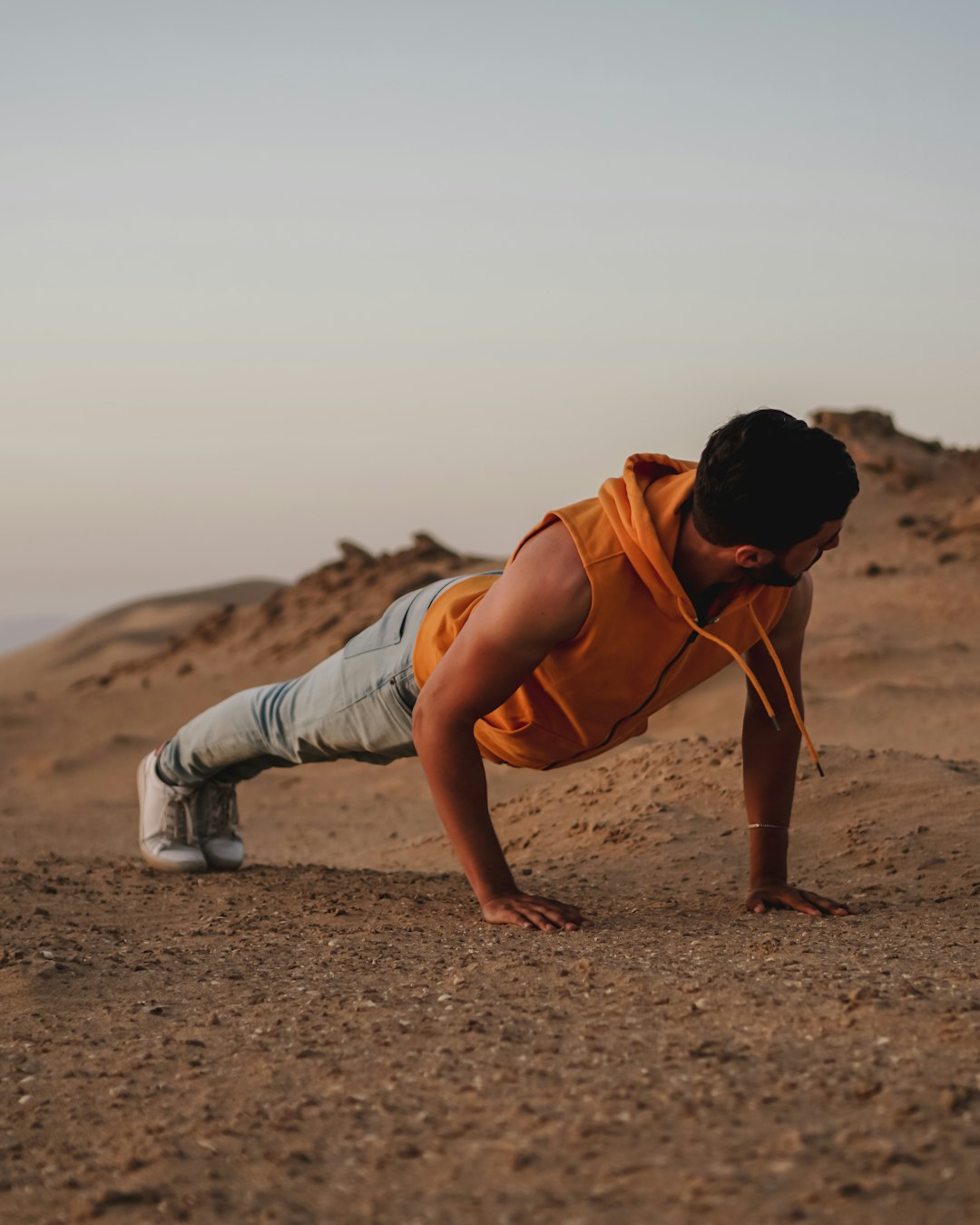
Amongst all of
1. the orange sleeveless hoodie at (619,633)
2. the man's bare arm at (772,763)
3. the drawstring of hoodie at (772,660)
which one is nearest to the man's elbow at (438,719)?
the orange sleeveless hoodie at (619,633)

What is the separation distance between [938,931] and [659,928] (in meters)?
0.61

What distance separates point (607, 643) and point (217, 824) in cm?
193

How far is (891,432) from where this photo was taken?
1381 cm

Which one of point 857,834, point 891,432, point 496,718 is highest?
point 891,432

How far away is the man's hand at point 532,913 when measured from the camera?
278 centimetres

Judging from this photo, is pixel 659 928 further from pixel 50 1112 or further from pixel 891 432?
pixel 891 432

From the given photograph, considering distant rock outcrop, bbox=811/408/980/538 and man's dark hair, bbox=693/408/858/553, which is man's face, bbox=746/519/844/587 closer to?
man's dark hair, bbox=693/408/858/553

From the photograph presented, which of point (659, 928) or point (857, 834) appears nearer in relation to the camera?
point (659, 928)

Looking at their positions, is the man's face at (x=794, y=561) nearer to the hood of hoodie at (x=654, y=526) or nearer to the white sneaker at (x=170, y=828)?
the hood of hoodie at (x=654, y=526)

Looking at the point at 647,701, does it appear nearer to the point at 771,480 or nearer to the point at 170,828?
the point at 771,480

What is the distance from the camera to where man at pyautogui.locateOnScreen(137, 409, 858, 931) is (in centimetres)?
243

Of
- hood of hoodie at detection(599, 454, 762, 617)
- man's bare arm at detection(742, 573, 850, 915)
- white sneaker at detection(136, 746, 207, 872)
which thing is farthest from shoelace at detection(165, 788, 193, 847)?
hood of hoodie at detection(599, 454, 762, 617)

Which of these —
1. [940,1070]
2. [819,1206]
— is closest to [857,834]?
[940,1070]

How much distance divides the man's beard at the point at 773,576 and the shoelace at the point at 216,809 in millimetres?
2101
